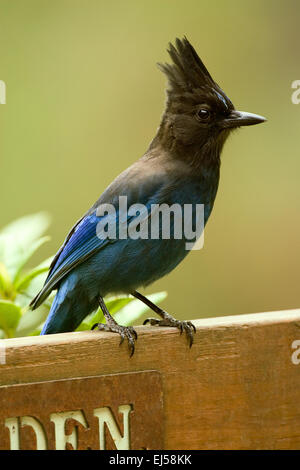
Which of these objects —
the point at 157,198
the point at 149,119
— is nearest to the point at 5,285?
the point at 157,198

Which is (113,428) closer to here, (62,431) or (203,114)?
(62,431)

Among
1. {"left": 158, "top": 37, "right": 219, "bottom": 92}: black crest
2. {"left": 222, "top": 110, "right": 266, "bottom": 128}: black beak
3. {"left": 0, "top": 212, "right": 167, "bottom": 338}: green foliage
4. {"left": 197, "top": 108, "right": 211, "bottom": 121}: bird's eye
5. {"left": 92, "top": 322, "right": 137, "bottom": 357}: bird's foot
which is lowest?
{"left": 92, "top": 322, "right": 137, "bottom": 357}: bird's foot

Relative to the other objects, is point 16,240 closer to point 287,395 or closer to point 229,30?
point 287,395

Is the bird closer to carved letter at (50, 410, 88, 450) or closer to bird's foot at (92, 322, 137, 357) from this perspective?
bird's foot at (92, 322, 137, 357)

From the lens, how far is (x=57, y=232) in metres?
4.23

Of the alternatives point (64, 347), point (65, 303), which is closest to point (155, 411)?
point (64, 347)

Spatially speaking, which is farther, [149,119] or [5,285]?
[149,119]

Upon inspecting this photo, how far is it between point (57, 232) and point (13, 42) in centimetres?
100

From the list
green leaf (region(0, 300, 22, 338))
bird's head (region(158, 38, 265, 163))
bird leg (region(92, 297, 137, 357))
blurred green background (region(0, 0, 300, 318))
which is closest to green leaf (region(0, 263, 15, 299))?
green leaf (region(0, 300, 22, 338))

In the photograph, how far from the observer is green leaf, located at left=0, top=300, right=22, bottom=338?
2307 mm

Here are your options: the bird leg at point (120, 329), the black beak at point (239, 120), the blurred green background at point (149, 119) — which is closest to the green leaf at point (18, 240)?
the bird leg at point (120, 329)

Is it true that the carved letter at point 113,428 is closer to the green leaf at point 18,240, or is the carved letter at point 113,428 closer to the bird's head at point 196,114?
the green leaf at point 18,240

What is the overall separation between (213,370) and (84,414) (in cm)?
39

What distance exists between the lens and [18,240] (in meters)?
2.63
